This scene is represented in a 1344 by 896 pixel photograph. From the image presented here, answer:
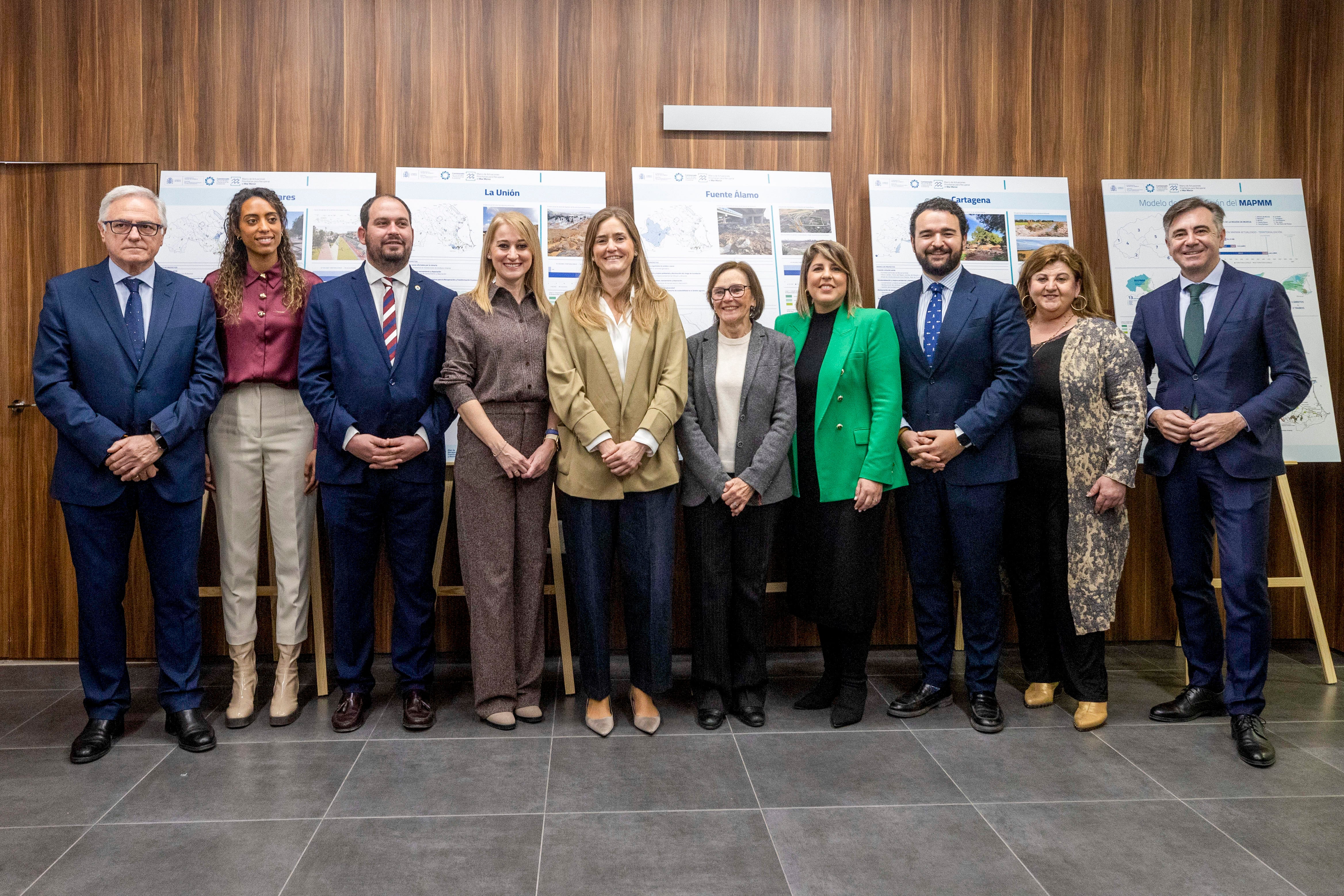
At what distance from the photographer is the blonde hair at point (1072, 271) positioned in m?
2.96

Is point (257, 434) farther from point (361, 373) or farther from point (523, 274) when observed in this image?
point (523, 274)

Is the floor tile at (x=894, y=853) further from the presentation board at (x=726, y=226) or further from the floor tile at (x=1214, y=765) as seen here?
the presentation board at (x=726, y=226)

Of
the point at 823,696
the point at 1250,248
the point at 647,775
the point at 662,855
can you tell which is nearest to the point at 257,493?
the point at 647,775

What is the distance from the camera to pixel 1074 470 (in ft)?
9.41

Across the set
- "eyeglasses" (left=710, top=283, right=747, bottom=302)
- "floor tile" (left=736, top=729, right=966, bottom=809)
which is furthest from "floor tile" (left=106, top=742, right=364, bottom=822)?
"eyeglasses" (left=710, top=283, right=747, bottom=302)

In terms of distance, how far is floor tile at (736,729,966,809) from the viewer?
92.0 inches

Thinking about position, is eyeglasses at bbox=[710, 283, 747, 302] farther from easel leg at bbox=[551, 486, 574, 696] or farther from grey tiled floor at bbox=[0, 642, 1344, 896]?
grey tiled floor at bbox=[0, 642, 1344, 896]

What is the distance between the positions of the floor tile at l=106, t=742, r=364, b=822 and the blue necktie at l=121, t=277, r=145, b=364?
1273 millimetres

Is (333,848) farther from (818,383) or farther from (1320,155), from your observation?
(1320,155)

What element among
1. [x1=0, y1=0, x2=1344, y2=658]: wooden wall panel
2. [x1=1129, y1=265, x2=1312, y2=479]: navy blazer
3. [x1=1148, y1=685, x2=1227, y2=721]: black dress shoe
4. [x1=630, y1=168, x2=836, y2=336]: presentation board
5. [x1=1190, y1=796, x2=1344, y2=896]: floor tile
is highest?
[x1=0, y1=0, x2=1344, y2=658]: wooden wall panel

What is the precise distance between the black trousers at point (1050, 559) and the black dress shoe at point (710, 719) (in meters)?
1.13

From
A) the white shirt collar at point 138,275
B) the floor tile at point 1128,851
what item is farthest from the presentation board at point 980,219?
the white shirt collar at point 138,275

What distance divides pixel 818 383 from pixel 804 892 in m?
1.57

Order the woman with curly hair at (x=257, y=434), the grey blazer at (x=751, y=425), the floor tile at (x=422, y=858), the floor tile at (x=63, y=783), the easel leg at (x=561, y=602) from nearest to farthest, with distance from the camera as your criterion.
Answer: the floor tile at (x=422, y=858) → the floor tile at (x=63, y=783) → the grey blazer at (x=751, y=425) → the woman with curly hair at (x=257, y=434) → the easel leg at (x=561, y=602)
